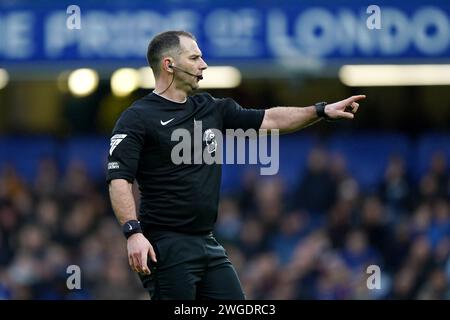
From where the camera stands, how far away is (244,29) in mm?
13703

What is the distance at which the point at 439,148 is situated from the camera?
1455 cm

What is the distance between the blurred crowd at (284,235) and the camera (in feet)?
44.2

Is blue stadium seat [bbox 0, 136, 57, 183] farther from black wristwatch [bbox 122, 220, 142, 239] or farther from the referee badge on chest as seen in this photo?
black wristwatch [bbox 122, 220, 142, 239]

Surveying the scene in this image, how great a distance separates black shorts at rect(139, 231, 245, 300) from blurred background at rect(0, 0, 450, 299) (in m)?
6.07

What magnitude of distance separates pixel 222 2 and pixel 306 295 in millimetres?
3514

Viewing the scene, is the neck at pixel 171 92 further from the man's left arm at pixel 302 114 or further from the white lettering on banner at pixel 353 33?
the white lettering on banner at pixel 353 33

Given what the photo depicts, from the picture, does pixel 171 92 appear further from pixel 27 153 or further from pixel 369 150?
pixel 27 153

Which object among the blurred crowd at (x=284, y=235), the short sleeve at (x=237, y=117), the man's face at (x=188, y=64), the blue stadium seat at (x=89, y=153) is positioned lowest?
the blurred crowd at (x=284, y=235)

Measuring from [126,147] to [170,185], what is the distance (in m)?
0.37

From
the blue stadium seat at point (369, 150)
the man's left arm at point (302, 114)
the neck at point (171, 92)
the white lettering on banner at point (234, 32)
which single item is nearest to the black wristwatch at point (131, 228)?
the neck at point (171, 92)

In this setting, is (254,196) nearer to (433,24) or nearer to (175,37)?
(433,24)

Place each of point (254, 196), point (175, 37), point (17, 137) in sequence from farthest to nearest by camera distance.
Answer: point (17, 137) < point (254, 196) < point (175, 37)

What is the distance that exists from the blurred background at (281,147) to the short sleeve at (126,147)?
20.5 feet
